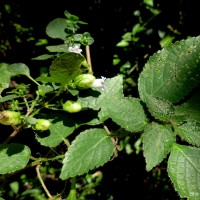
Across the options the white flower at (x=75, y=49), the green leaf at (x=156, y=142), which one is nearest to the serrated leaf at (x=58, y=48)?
the white flower at (x=75, y=49)

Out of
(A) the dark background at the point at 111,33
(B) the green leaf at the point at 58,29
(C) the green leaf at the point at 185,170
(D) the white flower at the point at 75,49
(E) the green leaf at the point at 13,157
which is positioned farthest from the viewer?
(A) the dark background at the point at 111,33

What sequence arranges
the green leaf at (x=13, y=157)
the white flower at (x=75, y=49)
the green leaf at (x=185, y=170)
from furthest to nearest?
the white flower at (x=75, y=49), the green leaf at (x=13, y=157), the green leaf at (x=185, y=170)

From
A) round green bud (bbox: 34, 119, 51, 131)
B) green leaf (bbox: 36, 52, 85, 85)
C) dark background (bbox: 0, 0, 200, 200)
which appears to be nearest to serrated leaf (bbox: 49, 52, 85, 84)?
green leaf (bbox: 36, 52, 85, 85)

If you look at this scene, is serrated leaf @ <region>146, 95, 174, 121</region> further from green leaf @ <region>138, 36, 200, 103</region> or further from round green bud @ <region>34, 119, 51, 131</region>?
round green bud @ <region>34, 119, 51, 131</region>

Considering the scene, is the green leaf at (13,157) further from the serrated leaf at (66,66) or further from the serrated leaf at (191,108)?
the serrated leaf at (191,108)

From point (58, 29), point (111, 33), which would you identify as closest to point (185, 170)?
point (58, 29)

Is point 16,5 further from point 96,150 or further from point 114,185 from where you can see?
point 96,150
